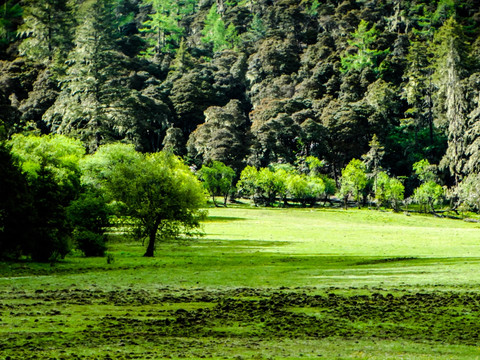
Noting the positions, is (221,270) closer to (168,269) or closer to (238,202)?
(168,269)

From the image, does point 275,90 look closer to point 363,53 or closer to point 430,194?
point 363,53

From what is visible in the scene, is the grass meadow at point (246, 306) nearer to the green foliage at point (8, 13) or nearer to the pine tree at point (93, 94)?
the green foliage at point (8, 13)

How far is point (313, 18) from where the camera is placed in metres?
190

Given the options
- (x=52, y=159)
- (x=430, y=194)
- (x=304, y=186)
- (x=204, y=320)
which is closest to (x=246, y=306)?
(x=204, y=320)

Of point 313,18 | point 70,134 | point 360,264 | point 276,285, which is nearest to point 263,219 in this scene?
point 70,134

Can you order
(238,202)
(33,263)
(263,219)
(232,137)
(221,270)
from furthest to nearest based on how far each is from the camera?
(232,137) < (238,202) < (263,219) < (33,263) < (221,270)

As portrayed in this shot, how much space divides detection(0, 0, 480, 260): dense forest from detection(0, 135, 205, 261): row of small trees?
48481 mm

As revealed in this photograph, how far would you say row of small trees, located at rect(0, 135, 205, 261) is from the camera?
32688 millimetres

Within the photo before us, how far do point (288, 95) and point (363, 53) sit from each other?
24701mm

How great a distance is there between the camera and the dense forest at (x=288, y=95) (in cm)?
10106

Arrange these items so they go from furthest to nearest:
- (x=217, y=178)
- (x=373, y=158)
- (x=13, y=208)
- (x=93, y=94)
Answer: (x=373, y=158) < (x=217, y=178) < (x=93, y=94) < (x=13, y=208)

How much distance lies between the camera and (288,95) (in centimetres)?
15138

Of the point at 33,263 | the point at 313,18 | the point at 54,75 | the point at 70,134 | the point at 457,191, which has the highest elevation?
the point at 313,18

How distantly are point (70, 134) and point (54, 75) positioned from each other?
37948 mm
